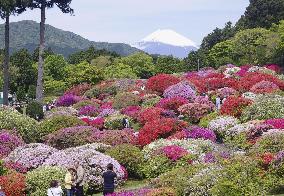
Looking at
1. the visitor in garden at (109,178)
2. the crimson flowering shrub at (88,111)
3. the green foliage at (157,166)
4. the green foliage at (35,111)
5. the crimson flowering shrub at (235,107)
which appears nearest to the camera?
the visitor in garden at (109,178)

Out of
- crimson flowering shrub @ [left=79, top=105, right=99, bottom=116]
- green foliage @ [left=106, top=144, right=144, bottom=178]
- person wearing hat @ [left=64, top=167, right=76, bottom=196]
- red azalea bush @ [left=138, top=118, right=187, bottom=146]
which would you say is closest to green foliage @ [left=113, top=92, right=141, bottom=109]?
crimson flowering shrub @ [left=79, top=105, right=99, bottom=116]

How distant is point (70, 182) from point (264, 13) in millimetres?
75676

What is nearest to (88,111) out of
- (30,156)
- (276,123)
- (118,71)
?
(30,156)

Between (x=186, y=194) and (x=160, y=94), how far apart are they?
25300mm

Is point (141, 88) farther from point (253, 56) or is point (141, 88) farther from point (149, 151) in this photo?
point (253, 56)

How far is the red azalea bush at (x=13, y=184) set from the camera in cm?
1696

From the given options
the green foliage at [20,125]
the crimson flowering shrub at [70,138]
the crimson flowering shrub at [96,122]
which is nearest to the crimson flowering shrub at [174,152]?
the crimson flowering shrub at [70,138]

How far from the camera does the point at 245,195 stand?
13438 millimetres

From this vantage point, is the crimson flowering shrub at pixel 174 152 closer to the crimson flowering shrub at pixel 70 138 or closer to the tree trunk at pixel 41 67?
the crimson flowering shrub at pixel 70 138

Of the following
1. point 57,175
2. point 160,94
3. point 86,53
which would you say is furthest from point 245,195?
point 86,53

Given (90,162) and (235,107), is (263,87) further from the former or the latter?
(90,162)

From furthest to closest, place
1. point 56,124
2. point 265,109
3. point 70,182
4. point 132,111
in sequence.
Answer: point 132,111
point 56,124
point 265,109
point 70,182

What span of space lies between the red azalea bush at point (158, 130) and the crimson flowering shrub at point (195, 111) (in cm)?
479

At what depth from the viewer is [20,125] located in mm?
27266
